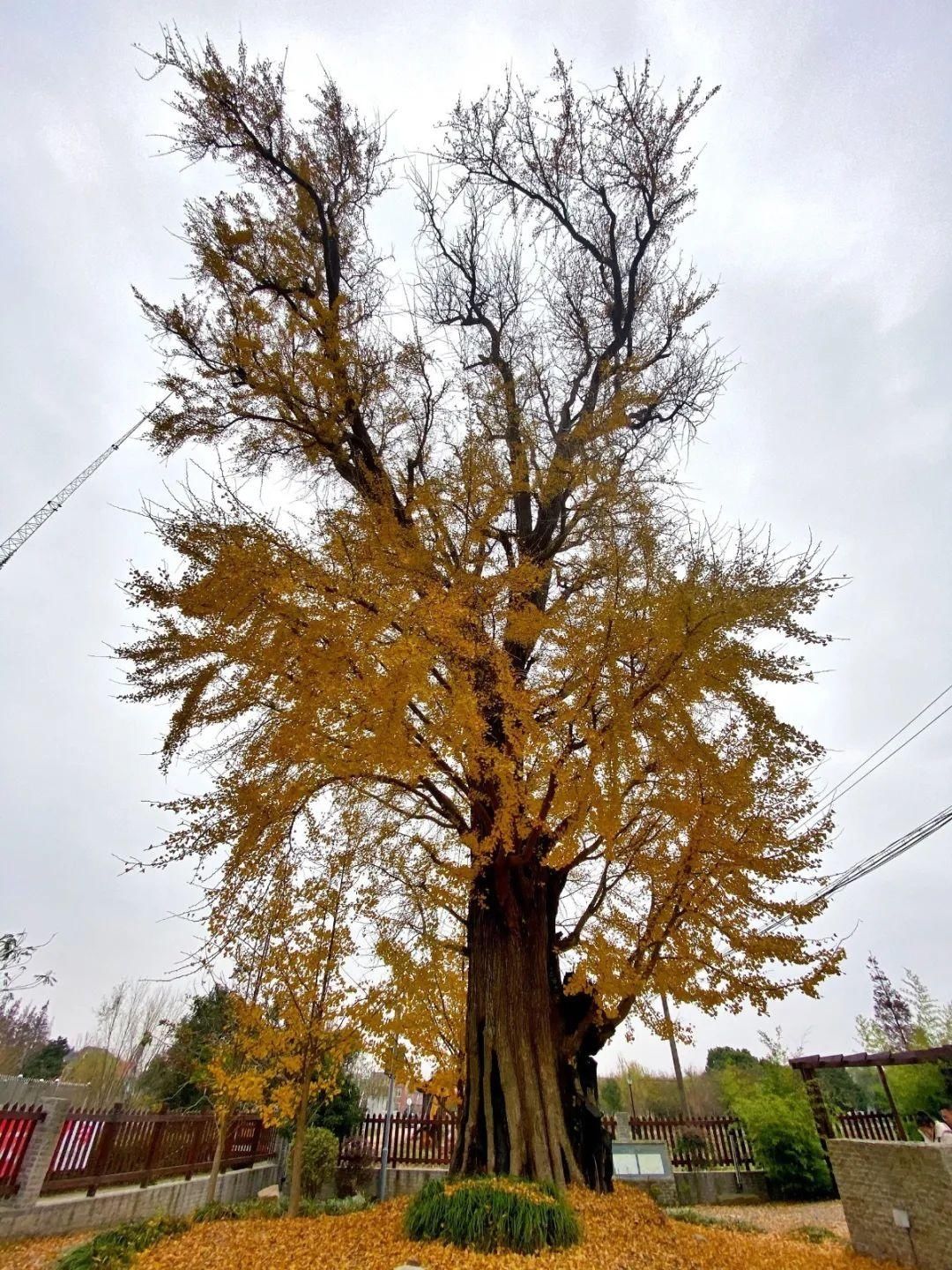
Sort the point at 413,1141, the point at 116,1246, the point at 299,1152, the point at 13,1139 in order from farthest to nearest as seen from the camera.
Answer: the point at 413,1141, the point at 299,1152, the point at 13,1139, the point at 116,1246

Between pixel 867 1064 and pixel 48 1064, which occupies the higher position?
pixel 48 1064

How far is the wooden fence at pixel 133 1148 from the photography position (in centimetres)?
809

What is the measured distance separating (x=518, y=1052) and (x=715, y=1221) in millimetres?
6372

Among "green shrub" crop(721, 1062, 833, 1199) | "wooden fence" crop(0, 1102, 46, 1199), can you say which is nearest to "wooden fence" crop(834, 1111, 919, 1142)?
"green shrub" crop(721, 1062, 833, 1199)

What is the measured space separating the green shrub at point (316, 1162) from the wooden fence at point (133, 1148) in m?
1.57

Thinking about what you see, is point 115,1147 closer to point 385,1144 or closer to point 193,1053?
point 385,1144

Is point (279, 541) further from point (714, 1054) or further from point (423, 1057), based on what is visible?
point (714, 1054)

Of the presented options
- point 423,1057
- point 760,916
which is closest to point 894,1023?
point 423,1057

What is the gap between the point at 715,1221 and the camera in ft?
29.5

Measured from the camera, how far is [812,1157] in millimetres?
12133

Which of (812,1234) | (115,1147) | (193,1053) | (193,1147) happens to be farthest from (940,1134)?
(193,1053)

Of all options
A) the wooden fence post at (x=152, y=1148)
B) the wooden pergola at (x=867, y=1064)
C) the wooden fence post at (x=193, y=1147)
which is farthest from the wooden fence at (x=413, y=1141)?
the wooden pergola at (x=867, y=1064)

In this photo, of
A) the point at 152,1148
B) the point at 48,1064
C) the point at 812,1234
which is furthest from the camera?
the point at 48,1064

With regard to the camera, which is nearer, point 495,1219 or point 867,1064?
point 495,1219
